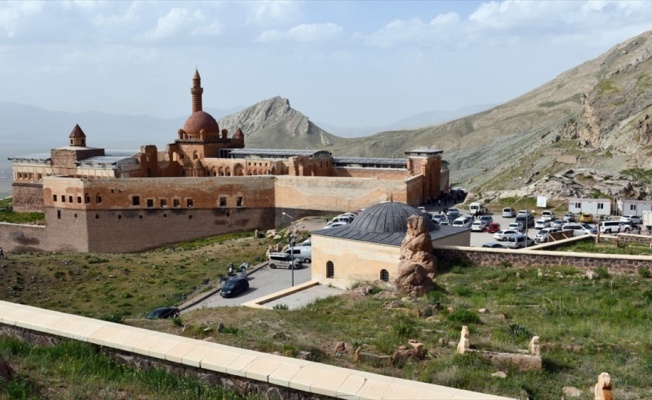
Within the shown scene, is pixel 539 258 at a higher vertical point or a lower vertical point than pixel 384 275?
higher

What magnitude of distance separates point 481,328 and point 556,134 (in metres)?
54.4

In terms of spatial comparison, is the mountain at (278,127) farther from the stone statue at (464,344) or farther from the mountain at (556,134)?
the stone statue at (464,344)

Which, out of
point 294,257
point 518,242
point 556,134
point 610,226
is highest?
point 556,134

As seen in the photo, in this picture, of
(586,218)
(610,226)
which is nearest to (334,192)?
(586,218)

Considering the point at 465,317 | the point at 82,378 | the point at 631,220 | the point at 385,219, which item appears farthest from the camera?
the point at 631,220

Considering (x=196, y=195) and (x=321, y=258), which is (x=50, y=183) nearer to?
(x=196, y=195)

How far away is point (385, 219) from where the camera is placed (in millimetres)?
18766

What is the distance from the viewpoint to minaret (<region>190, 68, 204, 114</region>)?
1968 inches

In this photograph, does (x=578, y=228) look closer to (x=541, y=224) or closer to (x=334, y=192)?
(x=541, y=224)

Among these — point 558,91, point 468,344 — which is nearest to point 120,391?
point 468,344

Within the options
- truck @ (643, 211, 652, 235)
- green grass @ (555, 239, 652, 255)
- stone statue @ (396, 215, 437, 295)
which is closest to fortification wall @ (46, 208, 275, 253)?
truck @ (643, 211, 652, 235)

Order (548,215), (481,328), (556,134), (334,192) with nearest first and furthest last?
(481,328)
(548,215)
(334,192)
(556,134)

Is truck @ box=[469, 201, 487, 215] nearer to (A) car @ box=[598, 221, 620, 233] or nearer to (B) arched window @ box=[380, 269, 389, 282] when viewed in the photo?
(A) car @ box=[598, 221, 620, 233]

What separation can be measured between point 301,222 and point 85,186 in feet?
42.8
